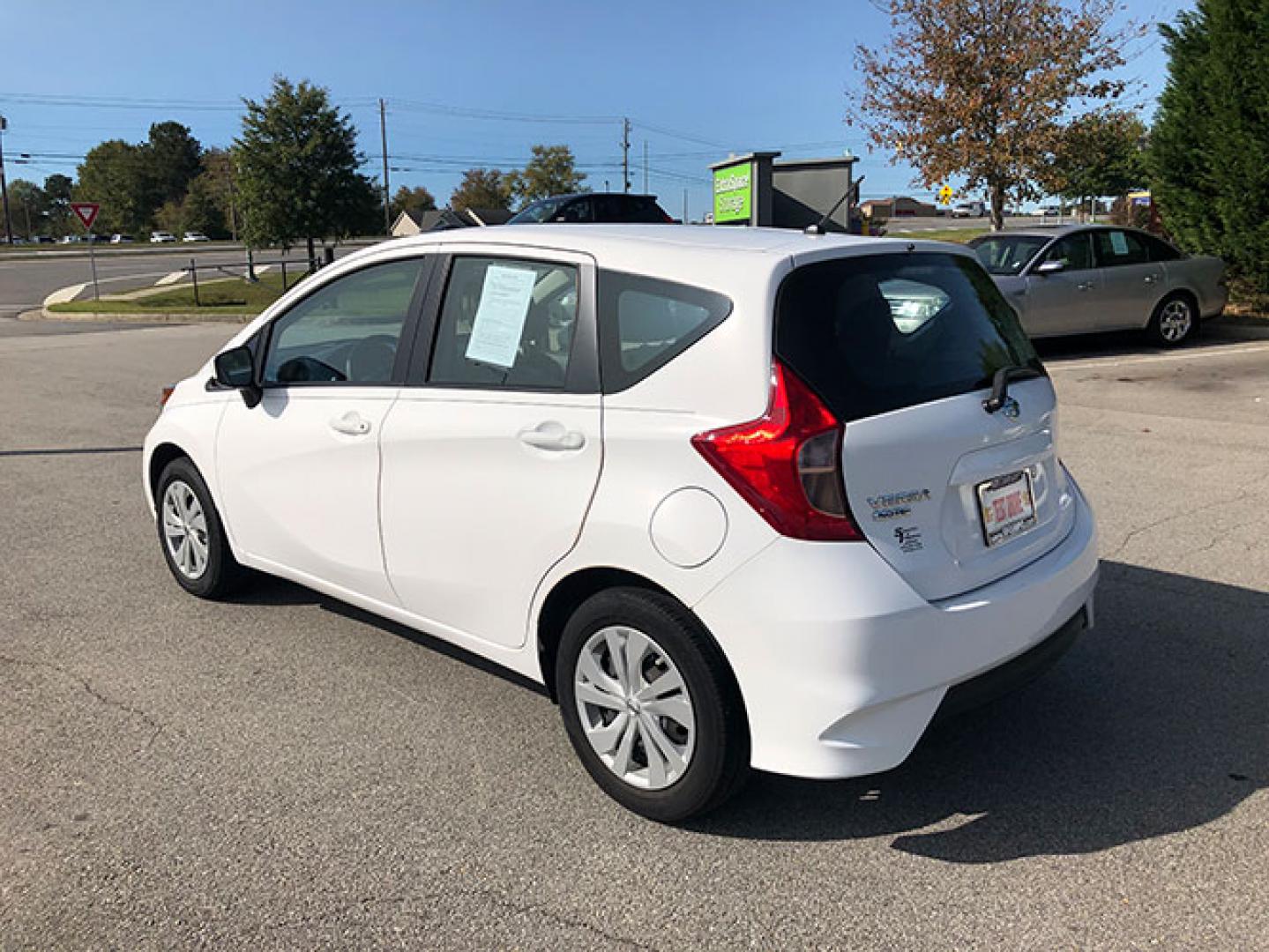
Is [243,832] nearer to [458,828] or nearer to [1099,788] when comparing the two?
[458,828]

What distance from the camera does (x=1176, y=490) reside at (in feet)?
21.3

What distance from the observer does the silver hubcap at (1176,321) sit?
1311 centimetres

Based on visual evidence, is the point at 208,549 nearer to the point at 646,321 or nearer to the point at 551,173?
the point at 646,321

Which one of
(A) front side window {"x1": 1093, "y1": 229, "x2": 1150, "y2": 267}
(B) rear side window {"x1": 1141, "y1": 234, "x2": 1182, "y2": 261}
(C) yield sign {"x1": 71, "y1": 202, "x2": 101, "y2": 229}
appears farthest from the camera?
(C) yield sign {"x1": 71, "y1": 202, "x2": 101, "y2": 229}

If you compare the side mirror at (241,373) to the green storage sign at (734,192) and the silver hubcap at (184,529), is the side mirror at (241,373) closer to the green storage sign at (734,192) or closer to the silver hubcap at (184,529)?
Result: the silver hubcap at (184,529)

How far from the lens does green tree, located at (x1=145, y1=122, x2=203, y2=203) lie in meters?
127

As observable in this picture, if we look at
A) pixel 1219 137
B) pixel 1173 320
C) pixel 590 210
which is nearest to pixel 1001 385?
pixel 1173 320

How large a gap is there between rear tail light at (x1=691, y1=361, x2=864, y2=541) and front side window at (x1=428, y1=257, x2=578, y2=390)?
73 cm

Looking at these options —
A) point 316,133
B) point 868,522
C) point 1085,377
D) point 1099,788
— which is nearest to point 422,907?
point 868,522

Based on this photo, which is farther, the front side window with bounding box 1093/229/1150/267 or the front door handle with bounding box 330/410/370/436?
the front side window with bounding box 1093/229/1150/267

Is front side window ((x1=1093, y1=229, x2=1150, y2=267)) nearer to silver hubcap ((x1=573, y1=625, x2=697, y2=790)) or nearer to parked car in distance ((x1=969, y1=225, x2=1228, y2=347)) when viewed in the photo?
parked car in distance ((x1=969, y1=225, x2=1228, y2=347))

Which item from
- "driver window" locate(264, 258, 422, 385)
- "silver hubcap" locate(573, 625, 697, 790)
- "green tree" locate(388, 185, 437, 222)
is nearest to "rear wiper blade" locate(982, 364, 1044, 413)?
"silver hubcap" locate(573, 625, 697, 790)

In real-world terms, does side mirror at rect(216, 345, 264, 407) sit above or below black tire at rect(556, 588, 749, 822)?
above

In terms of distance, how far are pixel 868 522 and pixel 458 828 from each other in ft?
4.87
